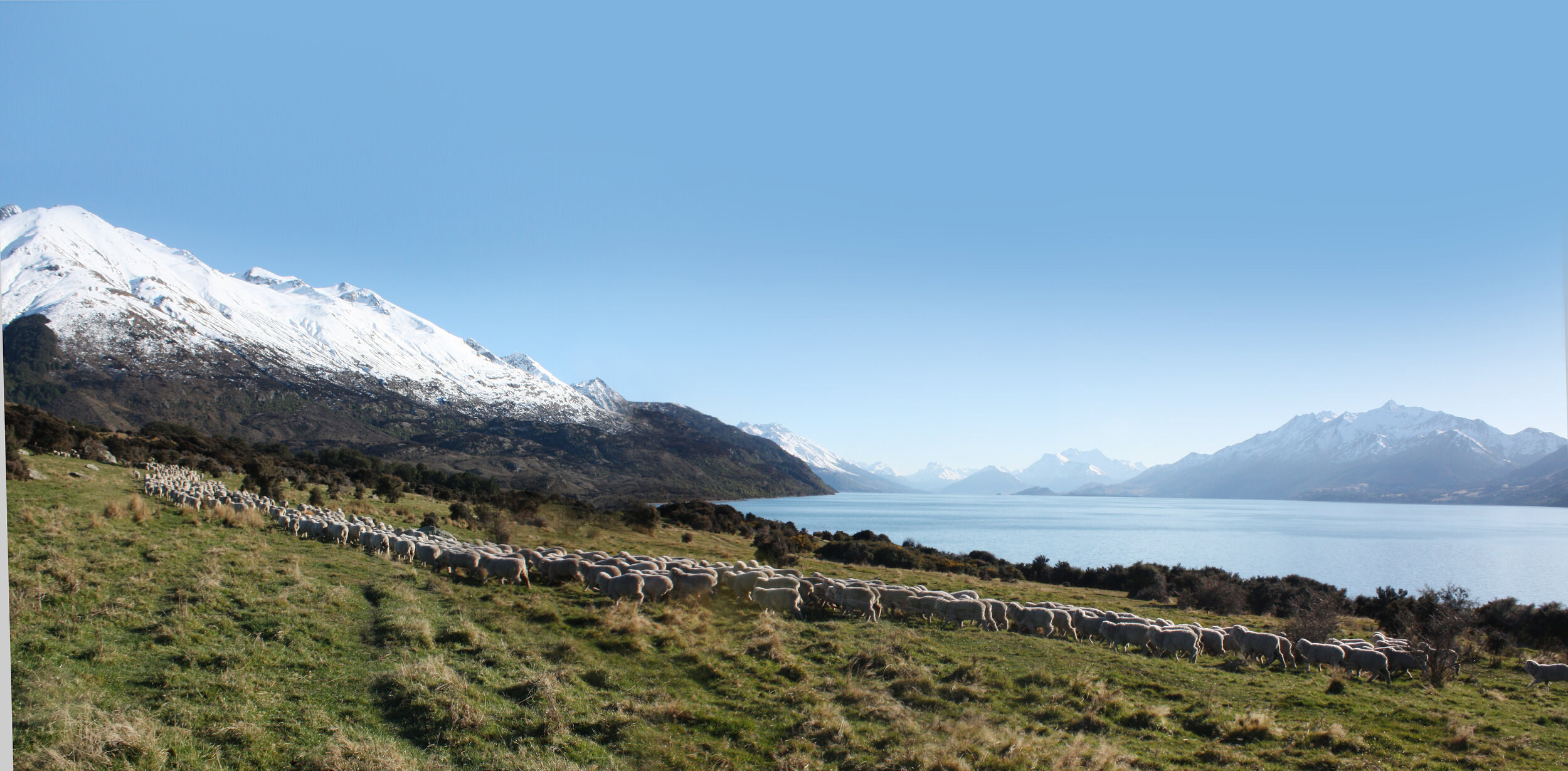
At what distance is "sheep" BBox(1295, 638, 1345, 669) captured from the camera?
1468 cm

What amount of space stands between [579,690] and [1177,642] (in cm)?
1297

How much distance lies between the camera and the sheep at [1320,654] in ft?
48.2

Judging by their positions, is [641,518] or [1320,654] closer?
[1320,654]

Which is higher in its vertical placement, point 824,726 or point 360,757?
point 360,757

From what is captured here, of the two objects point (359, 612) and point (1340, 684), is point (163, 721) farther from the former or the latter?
point (1340, 684)

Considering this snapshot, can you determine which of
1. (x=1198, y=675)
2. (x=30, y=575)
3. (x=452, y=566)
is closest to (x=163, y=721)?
(x=30, y=575)

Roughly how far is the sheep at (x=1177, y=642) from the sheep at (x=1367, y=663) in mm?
2815

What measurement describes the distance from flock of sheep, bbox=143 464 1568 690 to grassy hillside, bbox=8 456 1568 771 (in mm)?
829

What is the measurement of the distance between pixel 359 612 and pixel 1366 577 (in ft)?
192

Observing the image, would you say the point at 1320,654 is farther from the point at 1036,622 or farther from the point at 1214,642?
the point at 1036,622

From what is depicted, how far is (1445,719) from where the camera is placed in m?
10.8

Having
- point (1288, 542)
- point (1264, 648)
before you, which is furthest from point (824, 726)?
point (1288, 542)

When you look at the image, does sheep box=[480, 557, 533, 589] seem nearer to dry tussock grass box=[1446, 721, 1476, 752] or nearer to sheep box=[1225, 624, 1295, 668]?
sheep box=[1225, 624, 1295, 668]

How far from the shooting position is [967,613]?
17.3 metres
